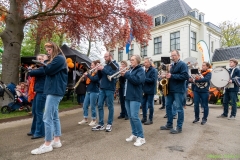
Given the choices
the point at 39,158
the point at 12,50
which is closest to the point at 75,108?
the point at 12,50

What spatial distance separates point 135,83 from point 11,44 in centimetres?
713

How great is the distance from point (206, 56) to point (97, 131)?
50.5ft

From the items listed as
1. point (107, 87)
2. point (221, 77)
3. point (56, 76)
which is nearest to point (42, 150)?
point (56, 76)

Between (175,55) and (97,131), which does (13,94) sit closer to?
(97,131)

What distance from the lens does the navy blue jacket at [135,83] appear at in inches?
155

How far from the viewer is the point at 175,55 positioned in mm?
4957

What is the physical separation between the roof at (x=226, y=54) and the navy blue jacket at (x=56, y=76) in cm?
2756

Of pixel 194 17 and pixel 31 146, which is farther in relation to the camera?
pixel 194 17

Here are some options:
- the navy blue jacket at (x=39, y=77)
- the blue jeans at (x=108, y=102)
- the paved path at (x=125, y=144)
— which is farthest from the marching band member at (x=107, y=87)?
the navy blue jacket at (x=39, y=77)

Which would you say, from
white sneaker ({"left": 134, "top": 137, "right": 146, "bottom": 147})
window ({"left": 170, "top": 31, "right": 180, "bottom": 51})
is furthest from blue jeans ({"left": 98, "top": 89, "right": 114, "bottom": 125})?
window ({"left": 170, "top": 31, "right": 180, "bottom": 51})

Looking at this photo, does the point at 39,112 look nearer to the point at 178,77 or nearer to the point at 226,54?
the point at 178,77

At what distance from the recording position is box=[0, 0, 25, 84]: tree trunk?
867cm

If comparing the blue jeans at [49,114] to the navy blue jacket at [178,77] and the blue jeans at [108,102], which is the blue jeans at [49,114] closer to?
the blue jeans at [108,102]

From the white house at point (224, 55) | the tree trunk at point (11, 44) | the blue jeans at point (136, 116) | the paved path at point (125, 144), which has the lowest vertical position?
the paved path at point (125, 144)
